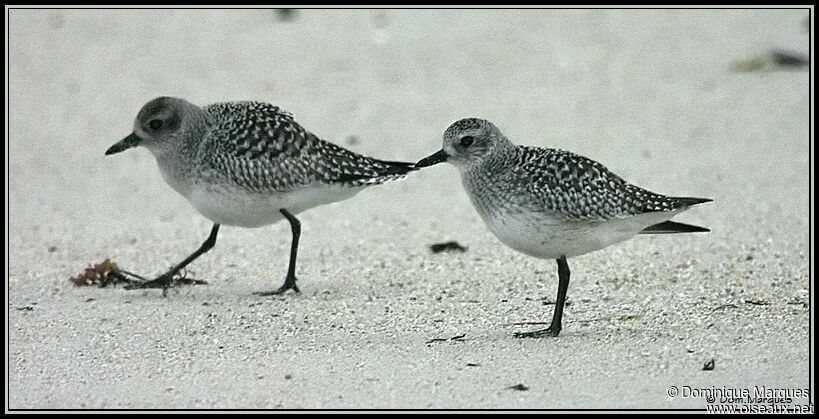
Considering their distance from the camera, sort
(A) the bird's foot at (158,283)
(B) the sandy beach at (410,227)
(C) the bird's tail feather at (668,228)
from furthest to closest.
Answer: (A) the bird's foot at (158,283) < (C) the bird's tail feather at (668,228) < (B) the sandy beach at (410,227)

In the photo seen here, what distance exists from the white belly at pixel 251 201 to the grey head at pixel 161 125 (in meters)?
0.37

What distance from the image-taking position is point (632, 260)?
7.22 m

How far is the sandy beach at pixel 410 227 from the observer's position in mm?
5289

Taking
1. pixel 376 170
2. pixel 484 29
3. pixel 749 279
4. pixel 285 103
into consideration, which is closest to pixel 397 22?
pixel 484 29

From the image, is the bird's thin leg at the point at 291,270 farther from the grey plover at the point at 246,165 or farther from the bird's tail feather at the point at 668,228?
the bird's tail feather at the point at 668,228

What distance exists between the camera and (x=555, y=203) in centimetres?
575

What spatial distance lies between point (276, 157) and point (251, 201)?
11.6 inches

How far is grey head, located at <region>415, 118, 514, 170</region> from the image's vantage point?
6.13m

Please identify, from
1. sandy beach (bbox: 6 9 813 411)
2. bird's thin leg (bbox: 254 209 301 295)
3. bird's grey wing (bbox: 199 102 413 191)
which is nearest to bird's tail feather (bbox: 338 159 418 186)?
bird's grey wing (bbox: 199 102 413 191)

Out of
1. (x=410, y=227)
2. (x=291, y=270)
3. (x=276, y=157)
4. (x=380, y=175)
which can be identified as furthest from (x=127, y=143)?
(x=410, y=227)

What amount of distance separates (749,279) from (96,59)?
703 centimetres

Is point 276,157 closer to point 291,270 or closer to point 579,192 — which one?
point 291,270

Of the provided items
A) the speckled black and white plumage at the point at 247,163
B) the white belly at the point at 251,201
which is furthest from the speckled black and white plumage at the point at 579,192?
the white belly at the point at 251,201

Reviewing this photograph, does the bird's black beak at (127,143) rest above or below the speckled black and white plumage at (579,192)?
above
